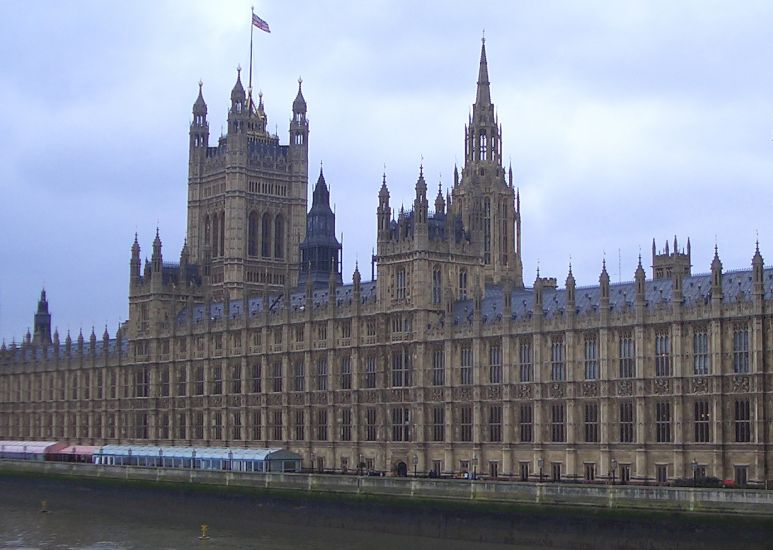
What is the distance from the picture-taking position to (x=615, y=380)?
111 m

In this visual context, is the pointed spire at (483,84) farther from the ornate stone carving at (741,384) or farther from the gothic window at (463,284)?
the ornate stone carving at (741,384)

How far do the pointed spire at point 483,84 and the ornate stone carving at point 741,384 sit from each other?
96.4m

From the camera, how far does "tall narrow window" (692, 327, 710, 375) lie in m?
106

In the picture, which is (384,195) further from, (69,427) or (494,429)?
(69,427)

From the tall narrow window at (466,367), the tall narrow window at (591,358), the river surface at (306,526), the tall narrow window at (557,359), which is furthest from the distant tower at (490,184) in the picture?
the tall narrow window at (591,358)

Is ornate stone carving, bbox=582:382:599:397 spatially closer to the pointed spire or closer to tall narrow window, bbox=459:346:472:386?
tall narrow window, bbox=459:346:472:386

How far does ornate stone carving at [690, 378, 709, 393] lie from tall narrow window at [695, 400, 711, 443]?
84 cm

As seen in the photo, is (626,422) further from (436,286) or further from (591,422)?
(436,286)

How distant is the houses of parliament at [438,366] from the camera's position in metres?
106

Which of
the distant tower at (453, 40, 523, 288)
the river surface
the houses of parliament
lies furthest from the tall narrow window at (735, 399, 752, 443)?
the distant tower at (453, 40, 523, 288)

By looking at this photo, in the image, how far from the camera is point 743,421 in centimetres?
10338

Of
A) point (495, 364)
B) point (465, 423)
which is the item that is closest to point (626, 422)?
point (495, 364)

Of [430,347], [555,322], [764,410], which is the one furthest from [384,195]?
[764,410]

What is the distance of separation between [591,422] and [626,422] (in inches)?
138
